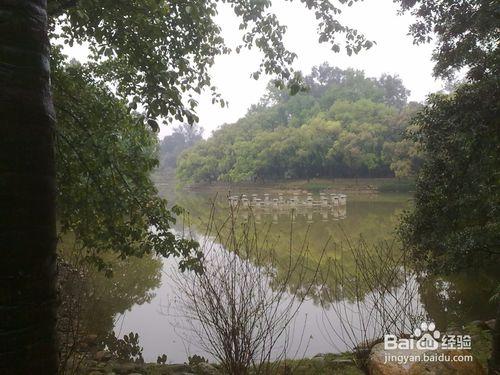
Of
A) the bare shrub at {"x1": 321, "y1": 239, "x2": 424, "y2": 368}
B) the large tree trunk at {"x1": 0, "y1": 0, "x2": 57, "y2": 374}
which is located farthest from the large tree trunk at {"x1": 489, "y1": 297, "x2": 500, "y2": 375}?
the large tree trunk at {"x1": 0, "y1": 0, "x2": 57, "y2": 374}

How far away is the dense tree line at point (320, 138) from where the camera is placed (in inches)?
1351

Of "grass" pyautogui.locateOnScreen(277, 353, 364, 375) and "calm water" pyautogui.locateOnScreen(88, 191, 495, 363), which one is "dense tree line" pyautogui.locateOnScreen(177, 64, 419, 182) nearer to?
"calm water" pyautogui.locateOnScreen(88, 191, 495, 363)

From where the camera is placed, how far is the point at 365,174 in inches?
1463

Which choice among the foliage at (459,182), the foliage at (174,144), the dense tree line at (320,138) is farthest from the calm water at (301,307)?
the foliage at (174,144)

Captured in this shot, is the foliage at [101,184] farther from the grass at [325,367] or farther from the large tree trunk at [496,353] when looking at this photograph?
the large tree trunk at [496,353]

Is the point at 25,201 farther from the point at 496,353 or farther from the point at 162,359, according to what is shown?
the point at 162,359

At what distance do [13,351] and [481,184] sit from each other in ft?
18.8

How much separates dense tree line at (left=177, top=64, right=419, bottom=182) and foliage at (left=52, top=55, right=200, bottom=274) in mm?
24150

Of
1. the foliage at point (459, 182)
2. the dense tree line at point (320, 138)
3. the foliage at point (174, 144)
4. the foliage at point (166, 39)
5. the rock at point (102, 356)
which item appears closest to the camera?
the foliage at point (166, 39)

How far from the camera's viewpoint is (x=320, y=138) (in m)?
37.9

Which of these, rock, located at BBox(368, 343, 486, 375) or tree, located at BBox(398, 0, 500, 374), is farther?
tree, located at BBox(398, 0, 500, 374)

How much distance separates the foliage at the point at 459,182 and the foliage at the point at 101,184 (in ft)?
12.6

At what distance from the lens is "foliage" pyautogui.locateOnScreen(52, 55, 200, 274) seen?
8.71ft

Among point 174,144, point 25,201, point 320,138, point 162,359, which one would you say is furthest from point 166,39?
point 174,144
